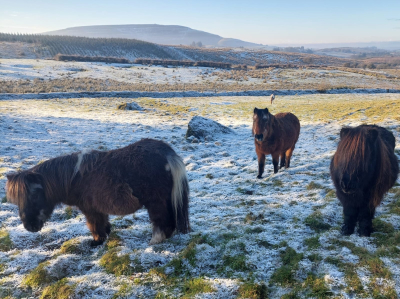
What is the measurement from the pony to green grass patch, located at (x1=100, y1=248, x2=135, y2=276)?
3529 millimetres

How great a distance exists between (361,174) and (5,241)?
640 cm

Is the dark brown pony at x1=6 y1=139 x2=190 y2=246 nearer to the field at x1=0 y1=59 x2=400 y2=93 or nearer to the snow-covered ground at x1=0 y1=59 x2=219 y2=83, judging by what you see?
the field at x1=0 y1=59 x2=400 y2=93

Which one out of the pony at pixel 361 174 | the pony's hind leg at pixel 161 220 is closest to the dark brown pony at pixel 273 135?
the pony at pixel 361 174

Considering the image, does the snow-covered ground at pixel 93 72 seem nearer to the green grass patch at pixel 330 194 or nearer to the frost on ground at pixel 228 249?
the frost on ground at pixel 228 249

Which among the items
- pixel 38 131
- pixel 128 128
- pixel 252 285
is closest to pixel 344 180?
pixel 252 285

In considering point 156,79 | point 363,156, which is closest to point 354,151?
point 363,156

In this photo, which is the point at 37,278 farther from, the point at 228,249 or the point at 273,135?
the point at 273,135

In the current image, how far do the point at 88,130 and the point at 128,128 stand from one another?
2.09m

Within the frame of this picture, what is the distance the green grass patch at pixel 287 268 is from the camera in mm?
3213

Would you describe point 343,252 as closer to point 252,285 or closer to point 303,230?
point 303,230

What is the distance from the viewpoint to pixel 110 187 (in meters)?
4.21

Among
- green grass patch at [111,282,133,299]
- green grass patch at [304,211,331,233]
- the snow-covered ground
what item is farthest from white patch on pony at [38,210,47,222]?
the snow-covered ground

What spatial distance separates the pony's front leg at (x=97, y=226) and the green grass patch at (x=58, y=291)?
3.99 feet

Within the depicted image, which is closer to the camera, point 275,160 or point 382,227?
point 382,227
